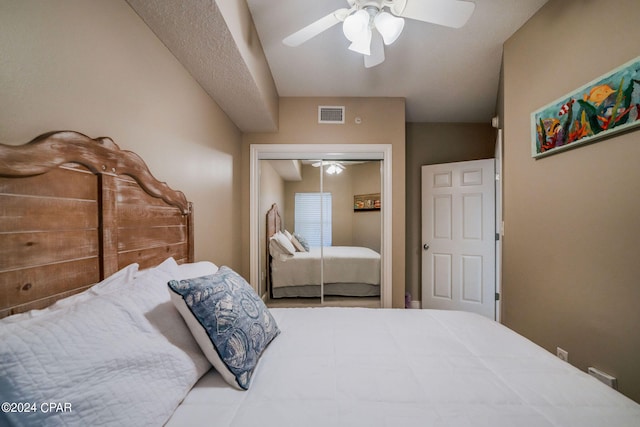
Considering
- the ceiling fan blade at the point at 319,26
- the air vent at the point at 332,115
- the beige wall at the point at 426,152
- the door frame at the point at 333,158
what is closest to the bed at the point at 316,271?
the door frame at the point at 333,158

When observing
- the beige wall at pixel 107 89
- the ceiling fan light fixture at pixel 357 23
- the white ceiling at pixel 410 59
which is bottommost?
the beige wall at pixel 107 89

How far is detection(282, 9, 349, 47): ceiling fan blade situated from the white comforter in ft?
7.20

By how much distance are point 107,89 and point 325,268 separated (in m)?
2.51

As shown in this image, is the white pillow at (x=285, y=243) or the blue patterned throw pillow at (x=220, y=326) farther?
the white pillow at (x=285, y=243)

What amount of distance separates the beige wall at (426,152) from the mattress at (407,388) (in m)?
2.30

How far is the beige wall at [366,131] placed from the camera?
288cm

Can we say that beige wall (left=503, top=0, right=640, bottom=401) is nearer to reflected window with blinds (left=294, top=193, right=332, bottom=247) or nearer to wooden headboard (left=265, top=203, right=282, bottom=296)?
reflected window with blinds (left=294, top=193, right=332, bottom=247)

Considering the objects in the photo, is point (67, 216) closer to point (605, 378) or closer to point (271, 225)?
point (271, 225)

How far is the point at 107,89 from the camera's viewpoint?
105cm

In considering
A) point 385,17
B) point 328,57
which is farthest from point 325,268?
point 385,17

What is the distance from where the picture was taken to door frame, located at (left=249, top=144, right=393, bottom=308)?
2.87m

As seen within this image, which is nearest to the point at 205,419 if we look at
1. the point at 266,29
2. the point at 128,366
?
the point at 128,366

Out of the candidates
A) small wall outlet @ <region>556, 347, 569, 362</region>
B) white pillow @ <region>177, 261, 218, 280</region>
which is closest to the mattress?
white pillow @ <region>177, 261, 218, 280</region>

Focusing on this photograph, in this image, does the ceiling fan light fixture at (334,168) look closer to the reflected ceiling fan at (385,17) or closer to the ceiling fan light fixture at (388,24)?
the reflected ceiling fan at (385,17)
